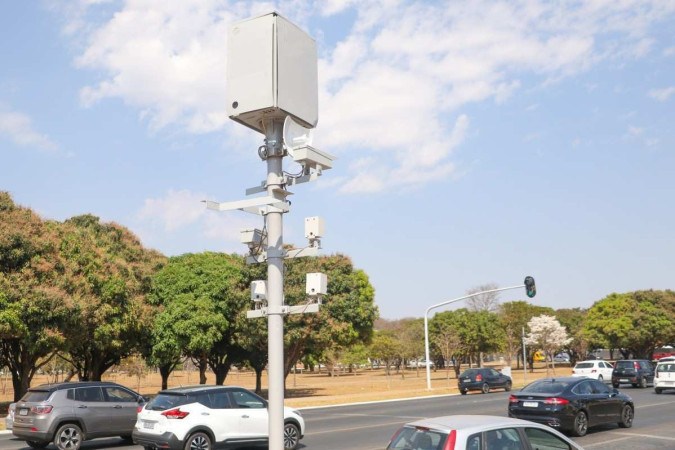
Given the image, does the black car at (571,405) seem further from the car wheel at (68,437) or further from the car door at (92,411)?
the car wheel at (68,437)

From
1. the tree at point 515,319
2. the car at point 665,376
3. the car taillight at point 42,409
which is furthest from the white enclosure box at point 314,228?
the tree at point 515,319

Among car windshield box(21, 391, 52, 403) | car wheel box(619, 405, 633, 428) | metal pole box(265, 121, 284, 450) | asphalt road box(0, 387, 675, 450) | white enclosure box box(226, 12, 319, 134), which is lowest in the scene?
asphalt road box(0, 387, 675, 450)

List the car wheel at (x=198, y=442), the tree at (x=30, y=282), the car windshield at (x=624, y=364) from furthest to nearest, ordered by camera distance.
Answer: the car windshield at (x=624, y=364)
the tree at (x=30, y=282)
the car wheel at (x=198, y=442)

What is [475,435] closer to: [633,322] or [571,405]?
[571,405]

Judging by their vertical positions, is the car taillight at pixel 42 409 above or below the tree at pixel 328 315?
below

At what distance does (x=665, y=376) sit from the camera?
34.4m

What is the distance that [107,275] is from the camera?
32.0m

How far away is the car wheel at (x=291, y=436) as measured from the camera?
15172 millimetres

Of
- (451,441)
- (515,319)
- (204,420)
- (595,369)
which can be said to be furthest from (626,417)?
(515,319)

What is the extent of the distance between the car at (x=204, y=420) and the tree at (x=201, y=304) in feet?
75.1

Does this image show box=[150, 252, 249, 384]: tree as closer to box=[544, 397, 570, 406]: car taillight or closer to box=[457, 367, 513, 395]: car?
box=[457, 367, 513, 395]: car

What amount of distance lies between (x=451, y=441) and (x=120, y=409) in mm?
12195

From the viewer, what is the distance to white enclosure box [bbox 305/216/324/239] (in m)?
7.35

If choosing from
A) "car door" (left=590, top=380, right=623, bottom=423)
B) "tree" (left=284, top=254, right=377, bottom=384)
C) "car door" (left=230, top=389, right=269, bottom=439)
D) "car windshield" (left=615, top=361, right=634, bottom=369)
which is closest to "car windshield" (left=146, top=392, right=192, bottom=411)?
"car door" (left=230, top=389, right=269, bottom=439)
